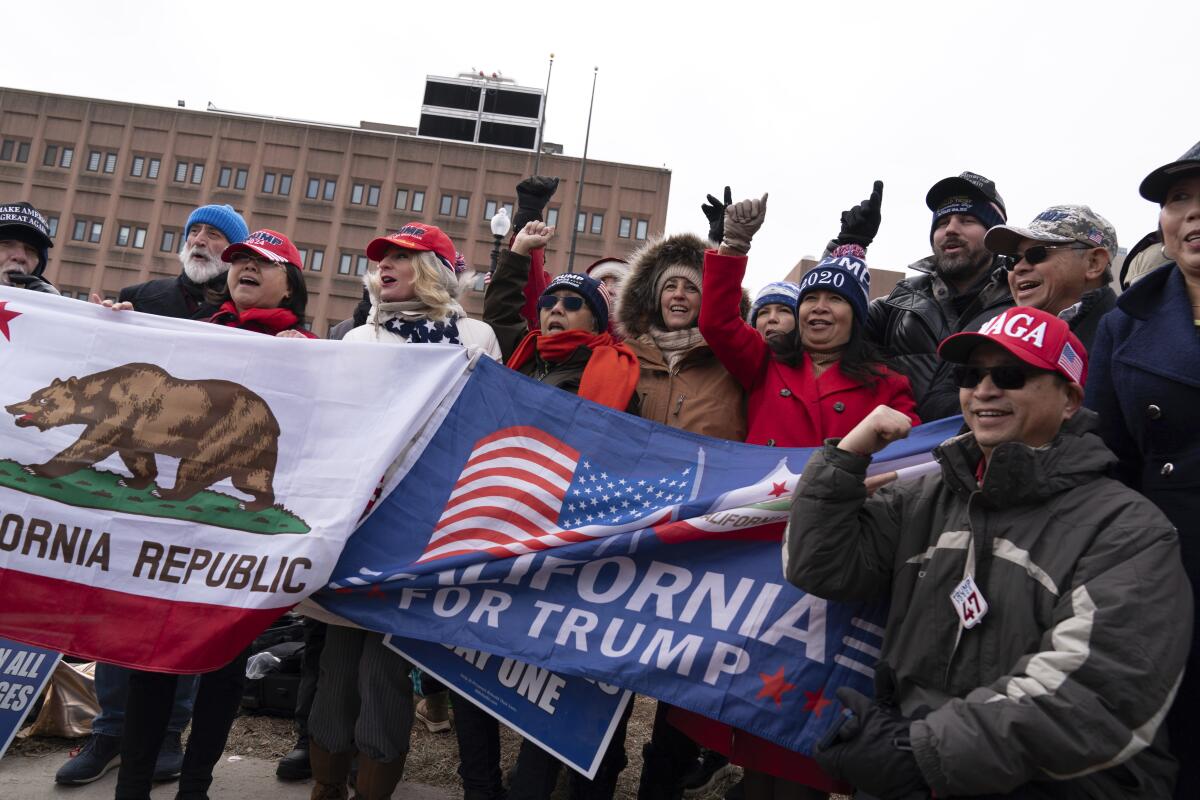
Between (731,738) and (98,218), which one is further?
(98,218)

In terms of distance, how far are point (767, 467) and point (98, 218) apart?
5482 cm

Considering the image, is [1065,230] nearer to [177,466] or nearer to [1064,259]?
[1064,259]

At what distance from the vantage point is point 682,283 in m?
4.00

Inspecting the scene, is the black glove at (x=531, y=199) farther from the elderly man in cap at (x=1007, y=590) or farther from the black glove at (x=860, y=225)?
the elderly man in cap at (x=1007, y=590)

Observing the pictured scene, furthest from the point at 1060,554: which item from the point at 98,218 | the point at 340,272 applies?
the point at 98,218

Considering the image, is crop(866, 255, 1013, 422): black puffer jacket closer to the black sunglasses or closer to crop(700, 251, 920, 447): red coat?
crop(700, 251, 920, 447): red coat

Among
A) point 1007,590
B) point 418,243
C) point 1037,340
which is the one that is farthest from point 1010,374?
point 418,243

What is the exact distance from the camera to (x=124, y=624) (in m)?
3.17

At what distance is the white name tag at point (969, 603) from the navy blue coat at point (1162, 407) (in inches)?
23.2

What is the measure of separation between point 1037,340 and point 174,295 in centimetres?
416

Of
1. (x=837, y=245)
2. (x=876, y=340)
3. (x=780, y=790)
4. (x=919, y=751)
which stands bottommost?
(x=780, y=790)

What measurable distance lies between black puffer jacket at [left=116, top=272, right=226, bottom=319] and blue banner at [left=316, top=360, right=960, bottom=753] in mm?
1915

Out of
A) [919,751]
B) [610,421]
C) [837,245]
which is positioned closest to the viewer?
[919,751]

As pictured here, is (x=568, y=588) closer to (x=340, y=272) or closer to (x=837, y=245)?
(x=837, y=245)
